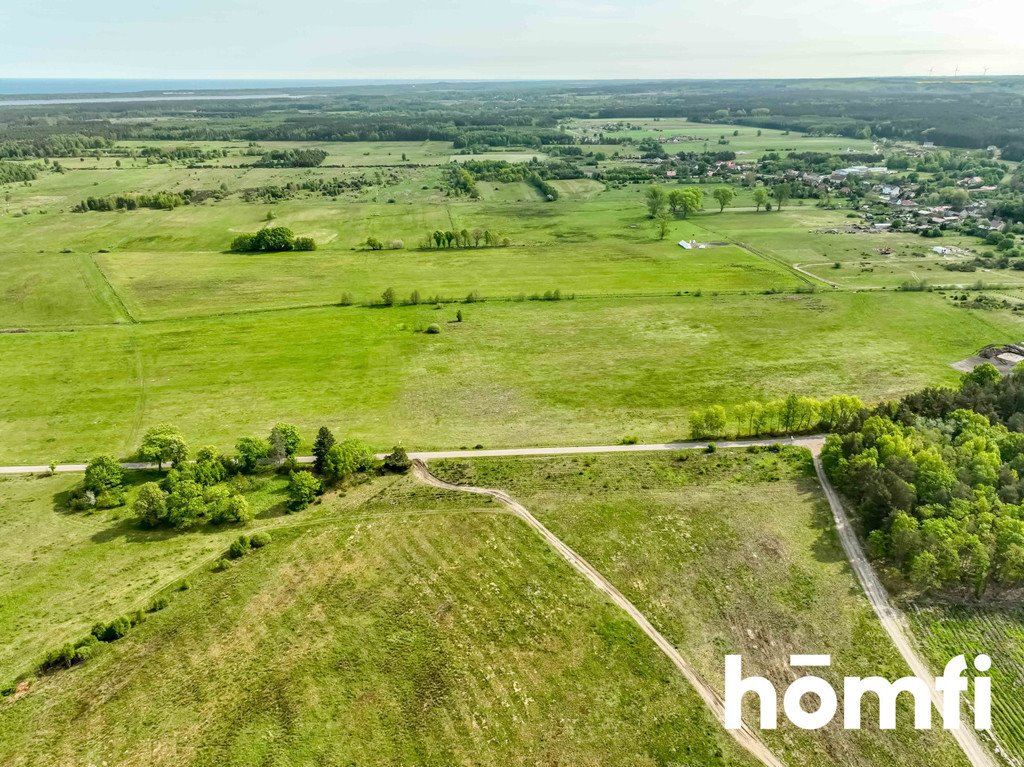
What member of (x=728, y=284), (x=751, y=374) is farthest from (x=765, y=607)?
(x=728, y=284)

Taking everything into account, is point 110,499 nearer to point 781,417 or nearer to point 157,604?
point 157,604

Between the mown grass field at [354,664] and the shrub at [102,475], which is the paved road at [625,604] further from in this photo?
the shrub at [102,475]

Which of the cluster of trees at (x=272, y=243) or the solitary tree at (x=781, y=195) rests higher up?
the solitary tree at (x=781, y=195)

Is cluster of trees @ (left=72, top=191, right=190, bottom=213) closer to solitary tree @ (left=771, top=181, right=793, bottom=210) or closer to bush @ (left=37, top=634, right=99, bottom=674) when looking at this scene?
bush @ (left=37, top=634, right=99, bottom=674)

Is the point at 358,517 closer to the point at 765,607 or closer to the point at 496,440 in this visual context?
the point at 496,440

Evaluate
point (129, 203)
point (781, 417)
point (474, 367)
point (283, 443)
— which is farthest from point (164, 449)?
point (129, 203)

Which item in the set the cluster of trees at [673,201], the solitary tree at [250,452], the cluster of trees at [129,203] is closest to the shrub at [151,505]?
the solitary tree at [250,452]

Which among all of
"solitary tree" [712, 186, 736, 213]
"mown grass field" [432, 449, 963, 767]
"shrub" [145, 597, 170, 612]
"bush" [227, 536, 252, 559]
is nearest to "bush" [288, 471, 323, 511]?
"bush" [227, 536, 252, 559]
